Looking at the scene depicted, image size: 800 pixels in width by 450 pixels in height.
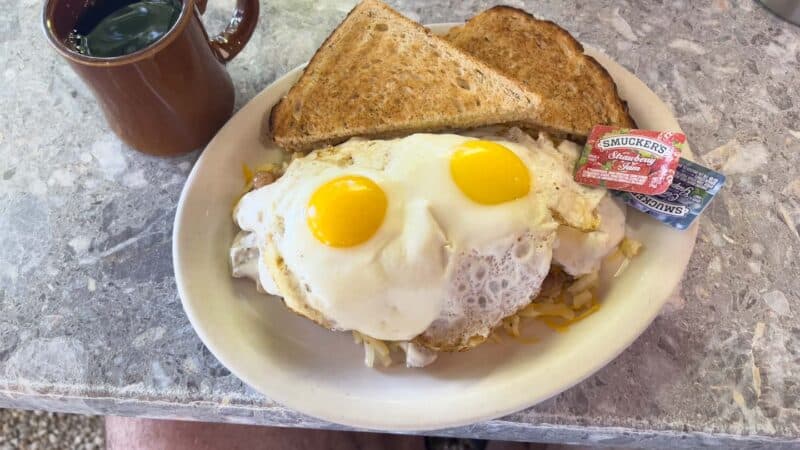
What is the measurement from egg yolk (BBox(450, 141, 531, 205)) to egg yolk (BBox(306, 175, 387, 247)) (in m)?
0.13

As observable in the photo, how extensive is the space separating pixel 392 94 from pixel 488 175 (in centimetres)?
34

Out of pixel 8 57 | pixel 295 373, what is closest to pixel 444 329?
pixel 295 373

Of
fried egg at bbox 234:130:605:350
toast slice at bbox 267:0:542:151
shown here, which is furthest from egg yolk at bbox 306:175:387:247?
toast slice at bbox 267:0:542:151

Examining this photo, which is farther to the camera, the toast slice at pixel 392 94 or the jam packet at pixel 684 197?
the toast slice at pixel 392 94

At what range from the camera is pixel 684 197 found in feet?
3.36

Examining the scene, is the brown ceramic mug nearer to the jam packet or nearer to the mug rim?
the mug rim

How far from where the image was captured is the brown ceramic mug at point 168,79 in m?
1.03

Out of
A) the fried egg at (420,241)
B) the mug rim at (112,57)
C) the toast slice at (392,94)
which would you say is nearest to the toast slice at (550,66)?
the toast slice at (392,94)

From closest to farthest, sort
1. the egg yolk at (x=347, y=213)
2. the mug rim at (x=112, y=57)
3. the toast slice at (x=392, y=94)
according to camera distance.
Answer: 1. the egg yolk at (x=347, y=213)
2. the mug rim at (x=112, y=57)
3. the toast slice at (x=392, y=94)

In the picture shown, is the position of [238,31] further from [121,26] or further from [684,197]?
[684,197]

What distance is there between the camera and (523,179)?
0.95 metres

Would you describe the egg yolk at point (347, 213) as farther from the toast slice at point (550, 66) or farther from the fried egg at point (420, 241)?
the toast slice at point (550, 66)

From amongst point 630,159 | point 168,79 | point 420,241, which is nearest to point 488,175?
point 420,241

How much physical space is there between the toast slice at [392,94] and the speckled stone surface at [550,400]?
26 centimetres
